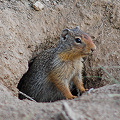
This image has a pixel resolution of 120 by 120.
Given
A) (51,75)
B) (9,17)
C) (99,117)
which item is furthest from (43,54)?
(99,117)

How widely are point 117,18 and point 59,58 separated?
2118mm

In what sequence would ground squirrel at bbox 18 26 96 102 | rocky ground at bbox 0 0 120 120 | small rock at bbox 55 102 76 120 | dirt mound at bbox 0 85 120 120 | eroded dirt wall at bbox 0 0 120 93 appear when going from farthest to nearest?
eroded dirt wall at bbox 0 0 120 93 < rocky ground at bbox 0 0 120 120 < ground squirrel at bbox 18 26 96 102 < dirt mound at bbox 0 85 120 120 < small rock at bbox 55 102 76 120

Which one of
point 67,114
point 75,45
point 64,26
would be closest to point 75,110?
point 67,114

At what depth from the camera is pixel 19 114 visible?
2680 millimetres

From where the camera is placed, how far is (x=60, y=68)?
4254 mm

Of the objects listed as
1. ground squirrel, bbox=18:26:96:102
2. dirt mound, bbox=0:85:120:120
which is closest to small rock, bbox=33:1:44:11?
ground squirrel, bbox=18:26:96:102

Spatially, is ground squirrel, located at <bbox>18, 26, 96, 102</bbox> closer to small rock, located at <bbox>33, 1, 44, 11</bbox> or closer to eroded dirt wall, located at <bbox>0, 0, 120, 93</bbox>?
eroded dirt wall, located at <bbox>0, 0, 120, 93</bbox>

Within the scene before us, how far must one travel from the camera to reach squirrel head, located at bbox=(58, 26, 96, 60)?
3.90 meters

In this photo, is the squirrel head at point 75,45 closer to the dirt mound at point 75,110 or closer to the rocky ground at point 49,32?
the rocky ground at point 49,32

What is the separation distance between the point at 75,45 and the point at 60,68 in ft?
1.88

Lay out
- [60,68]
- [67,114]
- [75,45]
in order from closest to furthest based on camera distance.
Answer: [67,114] < [75,45] < [60,68]

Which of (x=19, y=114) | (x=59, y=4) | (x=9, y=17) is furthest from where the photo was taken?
(x=59, y=4)

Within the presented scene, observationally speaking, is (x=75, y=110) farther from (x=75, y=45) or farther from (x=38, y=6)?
(x=38, y=6)

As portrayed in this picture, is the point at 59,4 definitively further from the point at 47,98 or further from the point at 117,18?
the point at 47,98
